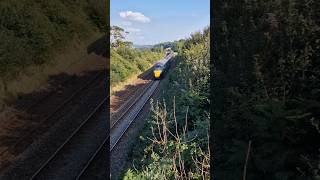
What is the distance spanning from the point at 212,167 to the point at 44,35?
1993 cm

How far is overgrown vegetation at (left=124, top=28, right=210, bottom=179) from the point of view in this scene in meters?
7.12

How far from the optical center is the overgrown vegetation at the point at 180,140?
7121 millimetres

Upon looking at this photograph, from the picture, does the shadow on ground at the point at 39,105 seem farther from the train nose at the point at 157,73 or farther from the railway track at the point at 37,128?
the train nose at the point at 157,73

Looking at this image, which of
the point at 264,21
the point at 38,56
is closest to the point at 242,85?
the point at 264,21

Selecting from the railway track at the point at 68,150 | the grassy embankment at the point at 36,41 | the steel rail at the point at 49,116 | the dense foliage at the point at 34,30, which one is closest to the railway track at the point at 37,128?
the steel rail at the point at 49,116

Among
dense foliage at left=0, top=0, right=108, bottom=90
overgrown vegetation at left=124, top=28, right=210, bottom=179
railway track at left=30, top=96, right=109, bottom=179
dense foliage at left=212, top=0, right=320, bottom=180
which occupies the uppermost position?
dense foliage at left=0, top=0, right=108, bottom=90

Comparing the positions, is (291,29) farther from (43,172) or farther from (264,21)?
(43,172)

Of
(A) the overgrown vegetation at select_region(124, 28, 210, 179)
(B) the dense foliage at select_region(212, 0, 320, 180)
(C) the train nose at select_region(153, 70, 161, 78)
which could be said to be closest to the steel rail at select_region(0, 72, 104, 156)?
(A) the overgrown vegetation at select_region(124, 28, 210, 179)

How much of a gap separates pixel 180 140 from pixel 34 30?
17.0m

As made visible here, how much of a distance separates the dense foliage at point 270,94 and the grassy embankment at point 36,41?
39.6ft

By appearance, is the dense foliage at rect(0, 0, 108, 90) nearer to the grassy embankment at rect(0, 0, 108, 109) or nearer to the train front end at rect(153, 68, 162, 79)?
the grassy embankment at rect(0, 0, 108, 109)

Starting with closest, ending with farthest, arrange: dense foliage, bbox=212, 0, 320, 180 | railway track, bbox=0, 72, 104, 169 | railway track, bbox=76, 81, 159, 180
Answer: dense foliage, bbox=212, 0, 320, 180, railway track, bbox=76, 81, 159, 180, railway track, bbox=0, 72, 104, 169

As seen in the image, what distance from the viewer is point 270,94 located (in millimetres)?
5930

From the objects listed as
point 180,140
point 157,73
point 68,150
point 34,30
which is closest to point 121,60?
point 157,73
